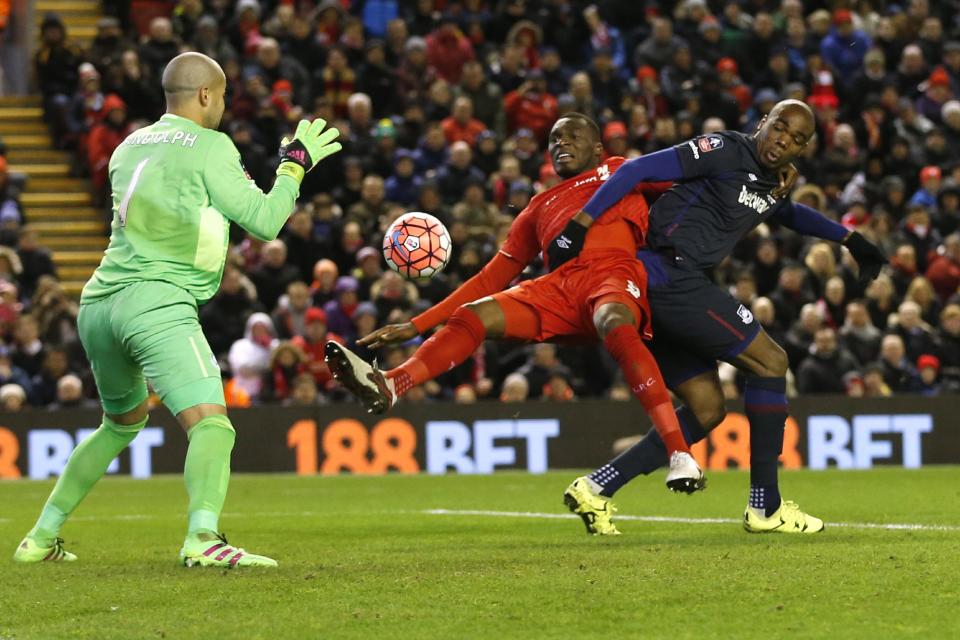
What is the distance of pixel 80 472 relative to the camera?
297 inches

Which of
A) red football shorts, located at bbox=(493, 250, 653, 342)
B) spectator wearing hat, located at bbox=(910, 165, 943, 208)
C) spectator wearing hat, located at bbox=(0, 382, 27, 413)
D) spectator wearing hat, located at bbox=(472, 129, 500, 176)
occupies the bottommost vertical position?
spectator wearing hat, located at bbox=(0, 382, 27, 413)

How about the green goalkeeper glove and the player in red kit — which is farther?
the player in red kit

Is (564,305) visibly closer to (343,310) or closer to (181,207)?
(181,207)

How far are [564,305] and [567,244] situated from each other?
355mm

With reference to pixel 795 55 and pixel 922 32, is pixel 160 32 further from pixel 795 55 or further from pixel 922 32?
pixel 922 32

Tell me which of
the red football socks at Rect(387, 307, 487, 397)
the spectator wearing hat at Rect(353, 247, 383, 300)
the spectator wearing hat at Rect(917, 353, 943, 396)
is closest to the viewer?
the red football socks at Rect(387, 307, 487, 397)

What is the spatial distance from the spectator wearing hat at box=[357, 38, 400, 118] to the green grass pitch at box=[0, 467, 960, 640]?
34.4 feet

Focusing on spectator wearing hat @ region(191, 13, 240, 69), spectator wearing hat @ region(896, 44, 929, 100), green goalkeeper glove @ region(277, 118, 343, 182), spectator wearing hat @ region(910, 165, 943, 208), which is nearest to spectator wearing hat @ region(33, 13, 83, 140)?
spectator wearing hat @ region(191, 13, 240, 69)

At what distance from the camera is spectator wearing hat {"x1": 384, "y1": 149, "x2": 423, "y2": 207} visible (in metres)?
19.0

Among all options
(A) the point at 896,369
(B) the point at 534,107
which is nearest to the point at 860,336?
(A) the point at 896,369

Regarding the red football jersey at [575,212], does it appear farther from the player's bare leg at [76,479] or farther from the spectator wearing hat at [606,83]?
the spectator wearing hat at [606,83]

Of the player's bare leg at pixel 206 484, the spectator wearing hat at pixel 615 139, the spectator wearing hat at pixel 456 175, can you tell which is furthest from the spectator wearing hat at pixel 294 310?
the player's bare leg at pixel 206 484

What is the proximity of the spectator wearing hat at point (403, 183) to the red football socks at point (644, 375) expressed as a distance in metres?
11.0

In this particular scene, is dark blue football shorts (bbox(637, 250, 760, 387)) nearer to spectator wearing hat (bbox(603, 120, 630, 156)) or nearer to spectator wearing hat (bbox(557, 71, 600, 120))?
spectator wearing hat (bbox(603, 120, 630, 156))
